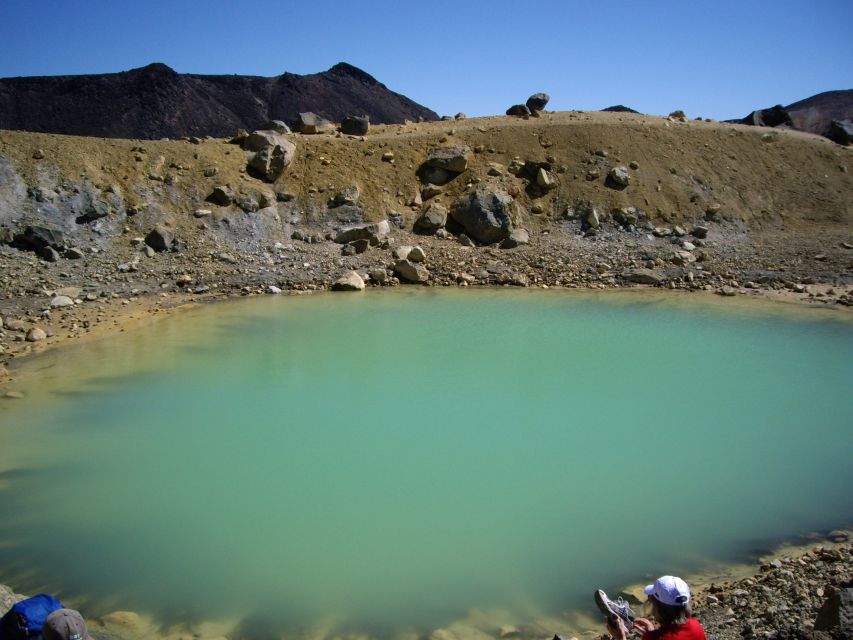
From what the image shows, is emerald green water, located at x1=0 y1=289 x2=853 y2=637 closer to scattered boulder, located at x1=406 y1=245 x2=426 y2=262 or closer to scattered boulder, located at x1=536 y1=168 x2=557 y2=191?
scattered boulder, located at x1=406 y1=245 x2=426 y2=262

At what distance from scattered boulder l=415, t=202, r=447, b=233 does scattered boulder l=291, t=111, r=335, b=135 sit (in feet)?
21.0

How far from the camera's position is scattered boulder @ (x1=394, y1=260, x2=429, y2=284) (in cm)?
1812

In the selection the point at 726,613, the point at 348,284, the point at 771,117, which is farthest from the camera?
the point at 771,117

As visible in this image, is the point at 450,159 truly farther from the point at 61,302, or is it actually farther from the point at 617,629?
the point at 617,629

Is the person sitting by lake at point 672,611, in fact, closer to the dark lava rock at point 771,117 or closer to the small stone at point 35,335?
the small stone at point 35,335

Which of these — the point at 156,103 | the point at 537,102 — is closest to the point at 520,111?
the point at 537,102

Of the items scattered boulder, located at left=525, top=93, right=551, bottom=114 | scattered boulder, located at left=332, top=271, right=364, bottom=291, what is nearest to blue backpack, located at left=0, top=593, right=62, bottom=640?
scattered boulder, located at left=332, top=271, right=364, bottom=291

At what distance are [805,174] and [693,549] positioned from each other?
22.6 metres

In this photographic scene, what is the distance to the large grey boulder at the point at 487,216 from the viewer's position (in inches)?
806

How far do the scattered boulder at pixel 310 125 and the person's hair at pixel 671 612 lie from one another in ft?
77.4

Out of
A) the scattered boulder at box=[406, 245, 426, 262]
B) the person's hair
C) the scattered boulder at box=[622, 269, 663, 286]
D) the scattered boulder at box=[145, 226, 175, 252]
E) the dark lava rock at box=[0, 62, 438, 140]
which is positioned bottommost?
the person's hair

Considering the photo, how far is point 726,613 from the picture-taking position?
468 centimetres

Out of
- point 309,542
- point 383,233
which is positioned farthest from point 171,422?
point 383,233

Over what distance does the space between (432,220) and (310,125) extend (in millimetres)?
7009
